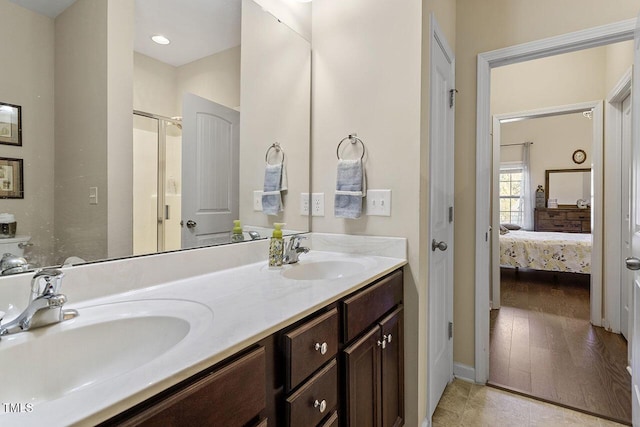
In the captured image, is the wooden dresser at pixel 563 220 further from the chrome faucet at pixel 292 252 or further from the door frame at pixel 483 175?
the chrome faucet at pixel 292 252

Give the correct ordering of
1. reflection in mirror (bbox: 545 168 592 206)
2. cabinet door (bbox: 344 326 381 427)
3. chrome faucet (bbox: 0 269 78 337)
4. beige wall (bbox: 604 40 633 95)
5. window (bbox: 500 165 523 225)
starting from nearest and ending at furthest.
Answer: chrome faucet (bbox: 0 269 78 337) → cabinet door (bbox: 344 326 381 427) → beige wall (bbox: 604 40 633 95) → reflection in mirror (bbox: 545 168 592 206) → window (bbox: 500 165 523 225)

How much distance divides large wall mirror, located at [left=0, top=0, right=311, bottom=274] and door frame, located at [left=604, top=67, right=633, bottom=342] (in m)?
2.68

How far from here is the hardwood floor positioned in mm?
1872

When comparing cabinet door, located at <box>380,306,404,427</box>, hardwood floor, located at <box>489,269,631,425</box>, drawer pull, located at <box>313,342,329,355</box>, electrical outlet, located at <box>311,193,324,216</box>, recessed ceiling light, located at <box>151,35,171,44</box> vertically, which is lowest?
hardwood floor, located at <box>489,269,631,425</box>

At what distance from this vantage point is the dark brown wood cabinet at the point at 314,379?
0.56 m

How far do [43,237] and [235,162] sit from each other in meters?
0.79

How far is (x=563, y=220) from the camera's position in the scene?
6070 millimetres

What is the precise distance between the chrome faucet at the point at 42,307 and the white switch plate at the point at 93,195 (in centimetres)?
30

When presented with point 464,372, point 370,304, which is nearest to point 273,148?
point 370,304

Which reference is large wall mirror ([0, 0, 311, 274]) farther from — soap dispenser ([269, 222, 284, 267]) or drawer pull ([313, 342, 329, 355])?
drawer pull ([313, 342, 329, 355])

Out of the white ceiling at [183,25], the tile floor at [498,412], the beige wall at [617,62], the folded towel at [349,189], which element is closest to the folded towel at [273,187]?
the folded towel at [349,189]

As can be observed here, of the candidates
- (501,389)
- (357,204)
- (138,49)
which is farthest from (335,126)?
(501,389)

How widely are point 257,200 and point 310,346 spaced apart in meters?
0.93

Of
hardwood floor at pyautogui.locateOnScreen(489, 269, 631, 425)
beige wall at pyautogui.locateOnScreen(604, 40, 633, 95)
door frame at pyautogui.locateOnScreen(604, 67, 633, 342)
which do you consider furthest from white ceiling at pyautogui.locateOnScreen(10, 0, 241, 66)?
door frame at pyautogui.locateOnScreen(604, 67, 633, 342)
